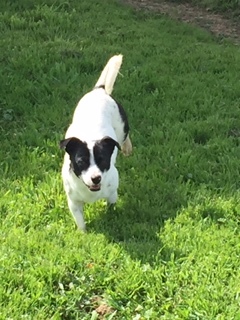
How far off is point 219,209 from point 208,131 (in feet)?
4.88

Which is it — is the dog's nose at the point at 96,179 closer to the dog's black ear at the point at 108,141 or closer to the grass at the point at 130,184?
the dog's black ear at the point at 108,141

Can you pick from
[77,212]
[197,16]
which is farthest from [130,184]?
[197,16]

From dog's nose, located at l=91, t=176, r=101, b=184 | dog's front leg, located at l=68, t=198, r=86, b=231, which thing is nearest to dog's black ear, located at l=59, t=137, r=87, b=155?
dog's nose, located at l=91, t=176, r=101, b=184

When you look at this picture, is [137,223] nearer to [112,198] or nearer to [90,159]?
[112,198]

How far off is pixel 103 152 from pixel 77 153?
0.18m

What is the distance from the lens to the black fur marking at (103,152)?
179 inches

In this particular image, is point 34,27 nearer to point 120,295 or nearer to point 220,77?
point 220,77

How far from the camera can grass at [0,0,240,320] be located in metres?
4.14

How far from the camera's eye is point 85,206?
5.12 meters

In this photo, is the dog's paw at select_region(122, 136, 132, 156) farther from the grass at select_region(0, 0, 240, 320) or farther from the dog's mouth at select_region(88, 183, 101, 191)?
the dog's mouth at select_region(88, 183, 101, 191)

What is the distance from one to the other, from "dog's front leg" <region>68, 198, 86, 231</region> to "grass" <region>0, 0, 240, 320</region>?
3.5 inches

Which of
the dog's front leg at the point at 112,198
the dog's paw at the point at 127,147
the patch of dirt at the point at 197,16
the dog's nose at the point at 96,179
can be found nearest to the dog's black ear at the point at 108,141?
the dog's nose at the point at 96,179

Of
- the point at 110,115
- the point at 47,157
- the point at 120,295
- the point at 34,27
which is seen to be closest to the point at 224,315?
the point at 120,295

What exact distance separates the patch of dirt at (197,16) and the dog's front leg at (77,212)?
5.75 m
